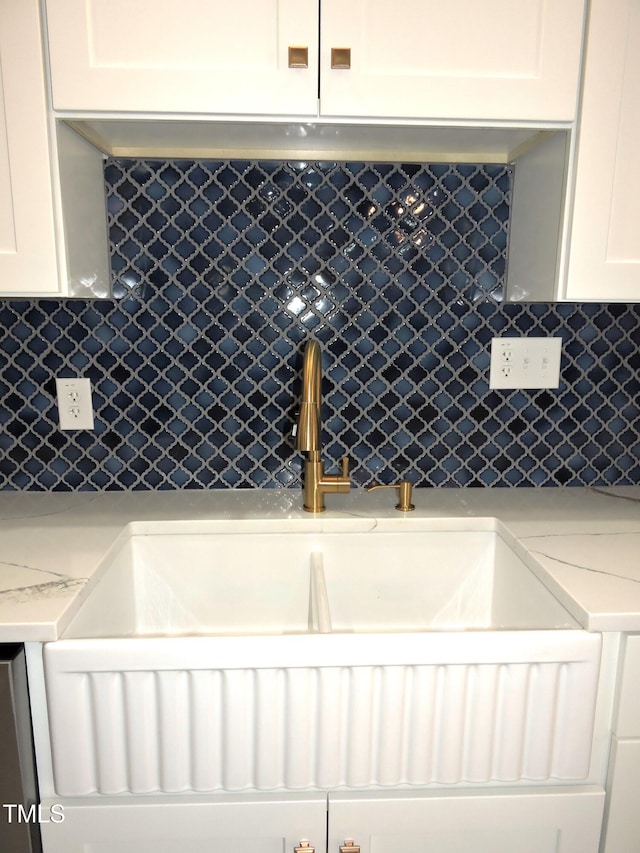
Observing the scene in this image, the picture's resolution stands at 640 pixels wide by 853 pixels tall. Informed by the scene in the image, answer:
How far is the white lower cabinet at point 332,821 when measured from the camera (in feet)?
2.99

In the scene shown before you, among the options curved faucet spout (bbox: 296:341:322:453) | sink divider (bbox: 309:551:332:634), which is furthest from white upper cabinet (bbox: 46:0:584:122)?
sink divider (bbox: 309:551:332:634)

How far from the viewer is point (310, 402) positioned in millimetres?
1266

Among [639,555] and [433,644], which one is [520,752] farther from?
[639,555]

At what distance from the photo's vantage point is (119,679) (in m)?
0.87

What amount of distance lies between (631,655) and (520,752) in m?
0.22

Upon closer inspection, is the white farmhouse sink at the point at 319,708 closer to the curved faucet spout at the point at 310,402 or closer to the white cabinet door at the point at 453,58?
the curved faucet spout at the point at 310,402

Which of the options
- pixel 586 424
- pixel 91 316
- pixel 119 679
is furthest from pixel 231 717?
pixel 586 424

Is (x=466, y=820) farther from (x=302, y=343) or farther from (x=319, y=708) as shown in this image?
(x=302, y=343)

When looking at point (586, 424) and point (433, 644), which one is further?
point (586, 424)

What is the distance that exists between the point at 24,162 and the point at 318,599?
0.89 m

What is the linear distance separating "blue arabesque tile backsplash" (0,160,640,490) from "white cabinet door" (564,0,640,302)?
32 cm

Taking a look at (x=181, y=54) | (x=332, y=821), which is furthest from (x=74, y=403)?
(x=332, y=821)

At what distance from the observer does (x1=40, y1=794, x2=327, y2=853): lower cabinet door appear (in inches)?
35.8

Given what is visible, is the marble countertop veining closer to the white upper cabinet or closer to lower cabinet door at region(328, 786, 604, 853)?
lower cabinet door at region(328, 786, 604, 853)
